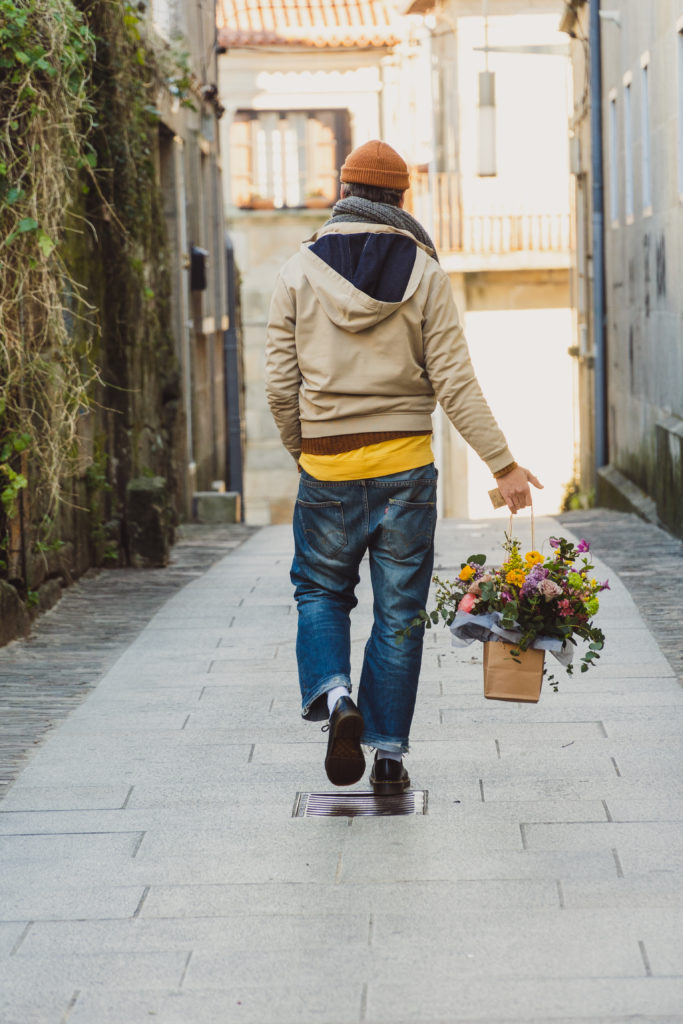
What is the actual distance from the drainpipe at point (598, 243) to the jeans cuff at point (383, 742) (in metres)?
13.2

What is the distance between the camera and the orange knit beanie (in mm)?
4520

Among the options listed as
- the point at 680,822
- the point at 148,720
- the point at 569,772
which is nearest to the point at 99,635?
the point at 148,720

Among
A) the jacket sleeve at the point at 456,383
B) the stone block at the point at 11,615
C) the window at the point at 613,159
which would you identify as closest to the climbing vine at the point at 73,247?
the stone block at the point at 11,615

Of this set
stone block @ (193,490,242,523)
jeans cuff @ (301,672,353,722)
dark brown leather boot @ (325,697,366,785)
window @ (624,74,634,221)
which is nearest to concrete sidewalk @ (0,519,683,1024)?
dark brown leather boot @ (325,697,366,785)

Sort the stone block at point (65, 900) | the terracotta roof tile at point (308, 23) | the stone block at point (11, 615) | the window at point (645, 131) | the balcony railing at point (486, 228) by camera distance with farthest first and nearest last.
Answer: the terracotta roof tile at point (308, 23), the balcony railing at point (486, 228), the window at point (645, 131), the stone block at point (11, 615), the stone block at point (65, 900)

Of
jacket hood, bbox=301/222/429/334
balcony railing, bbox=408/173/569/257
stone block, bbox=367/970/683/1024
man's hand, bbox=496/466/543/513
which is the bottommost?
stone block, bbox=367/970/683/1024

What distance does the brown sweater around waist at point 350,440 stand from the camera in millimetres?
4488

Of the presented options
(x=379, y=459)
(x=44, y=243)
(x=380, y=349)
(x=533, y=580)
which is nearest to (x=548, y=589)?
(x=533, y=580)

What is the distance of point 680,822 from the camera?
4.29 m

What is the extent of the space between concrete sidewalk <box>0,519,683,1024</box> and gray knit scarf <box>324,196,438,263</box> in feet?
5.47

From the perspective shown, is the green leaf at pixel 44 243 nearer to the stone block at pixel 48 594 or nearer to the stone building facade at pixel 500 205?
the stone block at pixel 48 594

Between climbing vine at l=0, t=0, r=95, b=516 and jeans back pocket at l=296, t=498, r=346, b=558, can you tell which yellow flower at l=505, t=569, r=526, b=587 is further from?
climbing vine at l=0, t=0, r=95, b=516

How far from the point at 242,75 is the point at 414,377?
25.0m

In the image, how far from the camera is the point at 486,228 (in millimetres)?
22328
